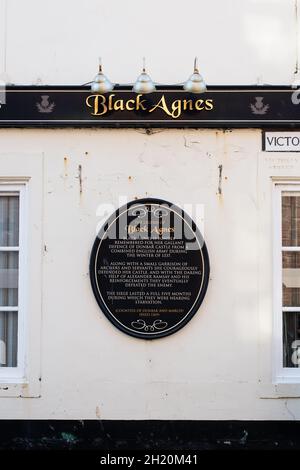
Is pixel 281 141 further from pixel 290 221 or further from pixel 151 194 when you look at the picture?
pixel 151 194

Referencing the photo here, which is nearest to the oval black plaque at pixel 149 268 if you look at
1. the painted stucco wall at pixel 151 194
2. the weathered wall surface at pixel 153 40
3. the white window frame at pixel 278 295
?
the painted stucco wall at pixel 151 194

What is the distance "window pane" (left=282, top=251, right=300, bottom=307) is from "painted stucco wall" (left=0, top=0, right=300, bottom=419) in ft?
0.61

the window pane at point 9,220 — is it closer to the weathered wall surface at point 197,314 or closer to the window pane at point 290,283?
the weathered wall surface at point 197,314

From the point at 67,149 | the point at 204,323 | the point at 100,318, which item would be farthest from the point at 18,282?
the point at 204,323

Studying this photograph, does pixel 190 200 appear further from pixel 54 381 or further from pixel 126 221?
pixel 54 381

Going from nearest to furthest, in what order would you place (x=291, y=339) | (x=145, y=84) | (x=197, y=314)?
1. (x=145, y=84)
2. (x=197, y=314)
3. (x=291, y=339)

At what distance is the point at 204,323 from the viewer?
7.42 metres

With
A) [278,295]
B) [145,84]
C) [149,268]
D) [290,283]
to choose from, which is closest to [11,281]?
[149,268]

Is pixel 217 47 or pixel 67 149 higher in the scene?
pixel 217 47

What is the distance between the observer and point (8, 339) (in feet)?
24.8

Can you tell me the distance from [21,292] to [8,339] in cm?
47
